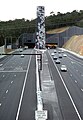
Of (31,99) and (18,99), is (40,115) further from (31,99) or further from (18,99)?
(18,99)

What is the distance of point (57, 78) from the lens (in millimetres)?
65125

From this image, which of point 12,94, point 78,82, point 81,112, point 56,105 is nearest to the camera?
point 81,112

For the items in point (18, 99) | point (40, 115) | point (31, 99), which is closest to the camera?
point (40, 115)

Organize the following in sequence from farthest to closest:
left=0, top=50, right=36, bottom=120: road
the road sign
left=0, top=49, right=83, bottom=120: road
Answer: left=0, top=50, right=36, bottom=120: road → left=0, top=49, right=83, bottom=120: road → the road sign

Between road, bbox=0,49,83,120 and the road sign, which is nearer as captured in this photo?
the road sign

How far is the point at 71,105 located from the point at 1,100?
9610mm

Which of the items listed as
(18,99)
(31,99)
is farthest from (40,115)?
(18,99)

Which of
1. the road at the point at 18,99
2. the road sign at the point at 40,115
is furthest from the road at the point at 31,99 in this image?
the road sign at the point at 40,115

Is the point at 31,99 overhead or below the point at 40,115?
below

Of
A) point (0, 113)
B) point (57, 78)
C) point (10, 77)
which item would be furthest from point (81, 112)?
point (10, 77)

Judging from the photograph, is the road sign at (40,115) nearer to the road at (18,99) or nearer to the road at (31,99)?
the road at (31,99)

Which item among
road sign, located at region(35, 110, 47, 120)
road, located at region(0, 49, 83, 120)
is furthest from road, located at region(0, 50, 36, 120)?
road sign, located at region(35, 110, 47, 120)

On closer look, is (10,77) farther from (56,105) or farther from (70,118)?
(70,118)

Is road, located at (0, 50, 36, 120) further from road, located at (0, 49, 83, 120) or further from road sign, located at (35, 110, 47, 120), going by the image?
road sign, located at (35, 110, 47, 120)
